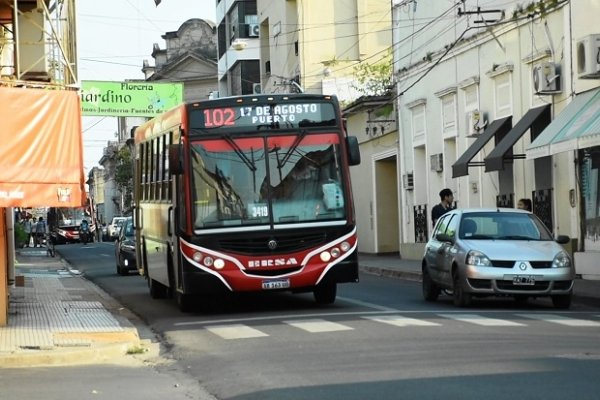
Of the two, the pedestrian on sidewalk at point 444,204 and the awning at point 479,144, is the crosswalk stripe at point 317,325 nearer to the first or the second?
the pedestrian on sidewalk at point 444,204

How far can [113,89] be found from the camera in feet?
139

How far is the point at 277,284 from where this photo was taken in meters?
18.6

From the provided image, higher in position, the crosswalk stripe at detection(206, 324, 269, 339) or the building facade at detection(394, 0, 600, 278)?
the building facade at detection(394, 0, 600, 278)

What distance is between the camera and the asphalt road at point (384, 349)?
35.1 feet

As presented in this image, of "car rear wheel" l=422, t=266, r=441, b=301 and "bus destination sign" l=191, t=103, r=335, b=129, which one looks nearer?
"bus destination sign" l=191, t=103, r=335, b=129

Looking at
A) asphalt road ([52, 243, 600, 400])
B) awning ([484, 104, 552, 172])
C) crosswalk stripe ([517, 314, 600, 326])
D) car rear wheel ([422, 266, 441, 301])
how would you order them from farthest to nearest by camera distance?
awning ([484, 104, 552, 172]) < car rear wheel ([422, 266, 441, 301]) < crosswalk stripe ([517, 314, 600, 326]) < asphalt road ([52, 243, 600, 400])

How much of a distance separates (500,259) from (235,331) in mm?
4579

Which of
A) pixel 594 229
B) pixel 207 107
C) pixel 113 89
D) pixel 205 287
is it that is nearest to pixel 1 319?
pixel 205 287

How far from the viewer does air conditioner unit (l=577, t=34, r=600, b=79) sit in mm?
23953

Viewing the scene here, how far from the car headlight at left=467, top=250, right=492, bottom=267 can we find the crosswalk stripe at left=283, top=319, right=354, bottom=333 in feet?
9.37

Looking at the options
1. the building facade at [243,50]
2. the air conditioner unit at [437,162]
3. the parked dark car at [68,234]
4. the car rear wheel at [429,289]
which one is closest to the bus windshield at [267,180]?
the car rear wheel at [429,289]

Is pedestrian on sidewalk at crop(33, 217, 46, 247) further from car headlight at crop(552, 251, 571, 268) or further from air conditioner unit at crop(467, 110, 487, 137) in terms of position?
car headlight at crop(552, 251, 571, 268)

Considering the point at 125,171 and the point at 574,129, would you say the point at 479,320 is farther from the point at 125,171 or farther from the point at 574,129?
the point at 125,171

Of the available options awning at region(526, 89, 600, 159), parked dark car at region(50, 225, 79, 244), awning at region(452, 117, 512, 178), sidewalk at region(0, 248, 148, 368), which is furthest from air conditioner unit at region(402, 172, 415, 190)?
parked dark car at region(50, 225, 79, 244)
